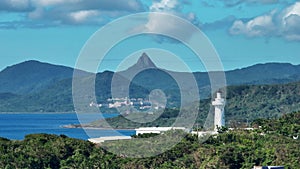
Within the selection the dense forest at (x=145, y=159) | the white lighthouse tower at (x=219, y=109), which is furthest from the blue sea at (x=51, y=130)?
the dense forest at (x=145, y=159)

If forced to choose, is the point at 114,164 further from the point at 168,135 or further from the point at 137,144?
the point at 168,135

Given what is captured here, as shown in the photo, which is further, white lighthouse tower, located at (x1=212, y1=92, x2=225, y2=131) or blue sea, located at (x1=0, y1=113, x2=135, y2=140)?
blue sea, located at (x1=0, y1=113, x2=135, y2=140)

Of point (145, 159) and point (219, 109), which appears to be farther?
point (219, 109)

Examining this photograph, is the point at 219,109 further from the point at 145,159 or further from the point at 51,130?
the point at 51,130

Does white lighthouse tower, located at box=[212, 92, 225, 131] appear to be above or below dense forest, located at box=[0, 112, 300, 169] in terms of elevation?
above

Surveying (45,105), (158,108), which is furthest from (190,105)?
(45,105)

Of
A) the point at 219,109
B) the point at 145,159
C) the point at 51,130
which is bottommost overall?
the point at 145,159

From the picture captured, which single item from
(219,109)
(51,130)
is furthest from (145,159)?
(51,130)

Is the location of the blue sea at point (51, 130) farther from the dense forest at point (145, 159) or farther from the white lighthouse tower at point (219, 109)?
the dense forest at point (145, 159)

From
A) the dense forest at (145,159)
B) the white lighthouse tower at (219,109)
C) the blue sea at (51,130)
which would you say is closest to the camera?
the dense forest at (145,159)

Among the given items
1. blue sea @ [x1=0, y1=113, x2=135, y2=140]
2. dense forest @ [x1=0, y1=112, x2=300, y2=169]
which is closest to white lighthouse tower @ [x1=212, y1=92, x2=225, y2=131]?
dense forest @ [x1=0, y1=112, x2=300, y2=169]

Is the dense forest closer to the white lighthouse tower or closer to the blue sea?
the white lighthouse tower
